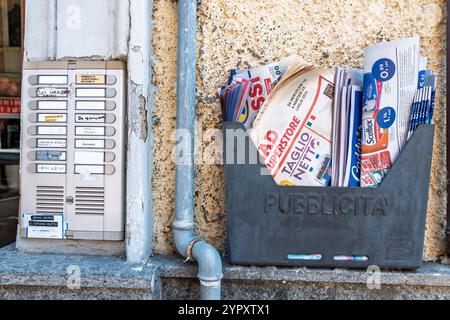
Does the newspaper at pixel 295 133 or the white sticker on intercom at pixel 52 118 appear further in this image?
the white sticker on intercom at pixel 52 118

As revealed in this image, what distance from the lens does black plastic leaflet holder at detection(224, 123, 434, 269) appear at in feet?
4.41

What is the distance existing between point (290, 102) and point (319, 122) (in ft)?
0.44

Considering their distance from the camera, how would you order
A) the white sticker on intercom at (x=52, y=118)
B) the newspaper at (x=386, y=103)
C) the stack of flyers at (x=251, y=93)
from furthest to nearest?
the white sticker on intercom at (x=52, y=118)
the stack of flyers at (x=251, y=93)
the newspaper at (x=386, y=103)

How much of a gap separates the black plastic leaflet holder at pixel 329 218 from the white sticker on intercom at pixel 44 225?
706mm

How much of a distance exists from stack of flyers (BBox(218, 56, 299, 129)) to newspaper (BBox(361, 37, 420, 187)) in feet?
1.04

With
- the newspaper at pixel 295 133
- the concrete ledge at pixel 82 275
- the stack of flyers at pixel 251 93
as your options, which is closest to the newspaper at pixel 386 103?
the newspaper at pixel 295 133

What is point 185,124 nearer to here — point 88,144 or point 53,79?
point 88,144

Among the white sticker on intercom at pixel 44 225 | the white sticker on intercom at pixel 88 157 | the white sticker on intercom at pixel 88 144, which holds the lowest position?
the white sticker on intercom at pixel 44 225

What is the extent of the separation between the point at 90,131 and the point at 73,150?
0.10 meters

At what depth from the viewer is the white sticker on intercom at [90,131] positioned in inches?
59.4

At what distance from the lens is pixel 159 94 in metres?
1.59

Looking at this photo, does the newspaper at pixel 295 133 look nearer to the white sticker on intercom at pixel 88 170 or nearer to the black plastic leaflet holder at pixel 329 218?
the black plastic leaflet holder at pixel 329 218

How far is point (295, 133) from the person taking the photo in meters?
1.41

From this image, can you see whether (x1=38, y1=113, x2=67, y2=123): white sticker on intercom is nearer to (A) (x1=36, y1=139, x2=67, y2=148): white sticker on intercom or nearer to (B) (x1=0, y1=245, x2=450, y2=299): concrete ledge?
(A) (x1=36, y1=139, x2=67, y2=148): white sticker on intercom
